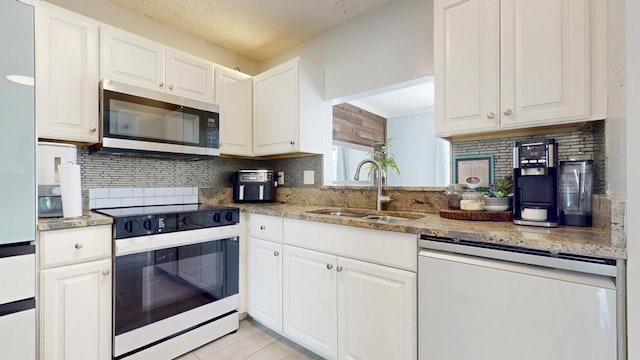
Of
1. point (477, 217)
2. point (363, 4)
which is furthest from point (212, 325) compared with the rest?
point (363, 4)

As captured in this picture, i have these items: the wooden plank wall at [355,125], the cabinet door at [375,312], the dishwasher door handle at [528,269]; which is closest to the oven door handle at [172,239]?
the cabinet door at [375,312]

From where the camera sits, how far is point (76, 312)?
141cm

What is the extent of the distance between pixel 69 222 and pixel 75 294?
14.4 inches

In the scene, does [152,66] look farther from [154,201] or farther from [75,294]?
[75,294]

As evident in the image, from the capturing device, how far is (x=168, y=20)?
7.39 ft

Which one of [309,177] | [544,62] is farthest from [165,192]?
[544,62]

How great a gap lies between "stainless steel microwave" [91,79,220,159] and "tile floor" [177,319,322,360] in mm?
1328

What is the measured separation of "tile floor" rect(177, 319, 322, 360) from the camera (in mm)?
1742

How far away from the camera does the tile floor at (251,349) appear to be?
174 centimetres

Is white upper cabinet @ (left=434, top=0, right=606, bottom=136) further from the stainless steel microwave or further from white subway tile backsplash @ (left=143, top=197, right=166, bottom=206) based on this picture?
white subway tile backsplash @ (left=143, top=197, right=166, bottom=206)

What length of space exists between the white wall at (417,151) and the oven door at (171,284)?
3.05 metres

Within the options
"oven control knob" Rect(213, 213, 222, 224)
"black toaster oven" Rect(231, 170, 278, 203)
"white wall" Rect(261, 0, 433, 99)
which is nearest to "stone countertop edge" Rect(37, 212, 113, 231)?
"oven control knob" Rect(213, 213, 222, 224)

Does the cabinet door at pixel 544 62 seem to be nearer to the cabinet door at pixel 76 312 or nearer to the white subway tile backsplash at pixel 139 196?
the cabinet door at pixel 76 312

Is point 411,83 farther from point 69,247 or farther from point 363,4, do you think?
point 69,247
